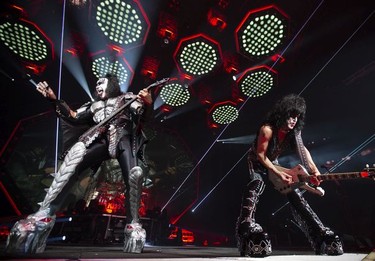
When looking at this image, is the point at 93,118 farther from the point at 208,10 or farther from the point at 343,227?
the point at 343,227

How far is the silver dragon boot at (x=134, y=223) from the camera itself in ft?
7.35

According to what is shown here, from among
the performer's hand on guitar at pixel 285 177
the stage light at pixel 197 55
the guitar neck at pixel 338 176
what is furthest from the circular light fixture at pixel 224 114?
the performer's hand on guitar at pixel 285 177

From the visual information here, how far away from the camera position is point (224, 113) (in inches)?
349

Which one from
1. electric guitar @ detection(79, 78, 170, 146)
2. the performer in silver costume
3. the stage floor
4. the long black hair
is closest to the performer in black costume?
the long black hair

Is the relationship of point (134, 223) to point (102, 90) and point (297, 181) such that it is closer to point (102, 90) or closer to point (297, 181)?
point (102, 90)

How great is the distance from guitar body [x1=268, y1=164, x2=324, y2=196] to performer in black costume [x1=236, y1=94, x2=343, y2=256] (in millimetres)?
58

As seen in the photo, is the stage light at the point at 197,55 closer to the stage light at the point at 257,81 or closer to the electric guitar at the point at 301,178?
the stage light at the point at 257,81

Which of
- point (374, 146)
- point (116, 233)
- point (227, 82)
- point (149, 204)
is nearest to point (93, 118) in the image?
point (116, 233)

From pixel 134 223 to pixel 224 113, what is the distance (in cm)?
695

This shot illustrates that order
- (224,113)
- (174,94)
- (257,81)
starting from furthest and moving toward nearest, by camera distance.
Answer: (224,113) < (174,94) < (257,81)

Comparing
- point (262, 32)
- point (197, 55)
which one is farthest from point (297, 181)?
point (197, 55)

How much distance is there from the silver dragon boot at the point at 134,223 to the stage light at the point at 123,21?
4.88 metres

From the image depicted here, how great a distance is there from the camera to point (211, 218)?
9.21 meters

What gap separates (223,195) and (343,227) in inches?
156
